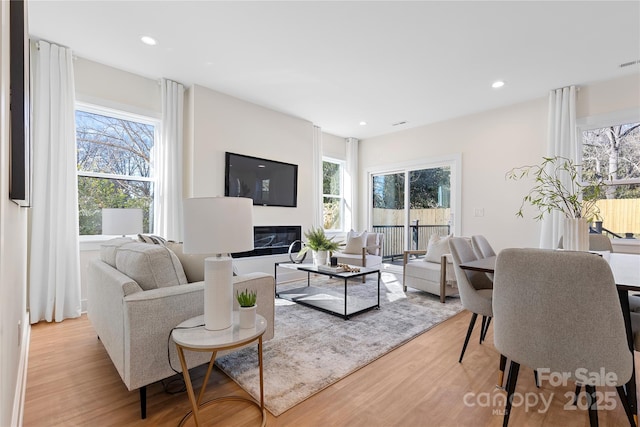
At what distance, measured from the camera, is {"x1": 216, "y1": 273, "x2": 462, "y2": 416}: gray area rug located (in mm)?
1878

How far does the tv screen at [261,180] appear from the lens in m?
4.27

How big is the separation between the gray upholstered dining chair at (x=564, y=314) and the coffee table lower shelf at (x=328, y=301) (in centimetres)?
183

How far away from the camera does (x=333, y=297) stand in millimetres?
3805

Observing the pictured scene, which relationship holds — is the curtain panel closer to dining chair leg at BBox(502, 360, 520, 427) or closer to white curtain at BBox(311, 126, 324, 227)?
white curtain at BBox(311, 126, 324, 227)

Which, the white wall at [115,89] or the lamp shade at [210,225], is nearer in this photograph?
the lamp shade at [210,225]

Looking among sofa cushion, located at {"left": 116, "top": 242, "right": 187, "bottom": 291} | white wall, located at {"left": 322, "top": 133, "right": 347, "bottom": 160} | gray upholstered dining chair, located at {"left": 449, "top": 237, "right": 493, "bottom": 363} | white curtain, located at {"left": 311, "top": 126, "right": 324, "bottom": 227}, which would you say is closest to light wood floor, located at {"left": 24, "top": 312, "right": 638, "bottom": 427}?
gray upholstered dining chair, located at {"left": 449, "top": 237, "right": 493, "bottom": 363}

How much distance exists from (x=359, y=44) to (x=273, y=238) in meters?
3.01

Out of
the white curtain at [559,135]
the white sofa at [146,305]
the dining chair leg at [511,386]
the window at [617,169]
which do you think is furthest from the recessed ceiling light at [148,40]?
the window at [617,169]

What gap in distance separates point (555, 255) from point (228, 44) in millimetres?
3163

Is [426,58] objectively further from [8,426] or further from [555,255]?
[8,426]

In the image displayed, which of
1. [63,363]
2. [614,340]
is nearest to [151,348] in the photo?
[63,363]

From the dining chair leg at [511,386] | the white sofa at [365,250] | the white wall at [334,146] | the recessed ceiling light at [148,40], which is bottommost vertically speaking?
the dining chair leg at [511,386]

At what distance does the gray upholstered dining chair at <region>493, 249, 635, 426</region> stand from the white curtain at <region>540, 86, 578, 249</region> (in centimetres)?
315

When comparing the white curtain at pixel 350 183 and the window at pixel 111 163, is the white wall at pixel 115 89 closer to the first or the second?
the window at pixel 111 163
